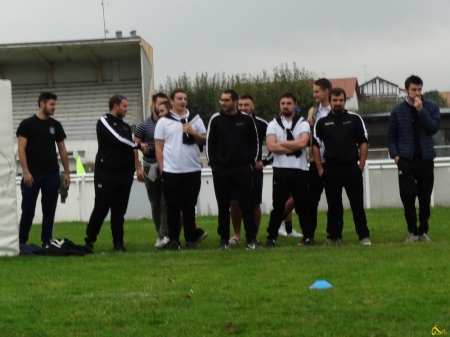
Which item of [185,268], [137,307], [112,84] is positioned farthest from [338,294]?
[112,84]

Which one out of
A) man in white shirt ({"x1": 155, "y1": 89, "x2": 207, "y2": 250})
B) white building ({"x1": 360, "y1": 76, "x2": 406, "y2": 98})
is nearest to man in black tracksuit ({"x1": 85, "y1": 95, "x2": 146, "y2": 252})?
man in white shirt ({"x1": 155, "y1": 89, "x2": 207, "y2": 250})

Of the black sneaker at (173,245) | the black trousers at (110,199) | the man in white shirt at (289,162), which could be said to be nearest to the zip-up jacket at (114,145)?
the black trousers at (110,199)

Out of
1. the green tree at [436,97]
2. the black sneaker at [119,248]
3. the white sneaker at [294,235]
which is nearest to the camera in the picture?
the black sneaker at [119,248]

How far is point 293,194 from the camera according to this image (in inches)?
436

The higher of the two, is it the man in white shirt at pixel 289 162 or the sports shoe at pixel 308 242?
the man in white shirt at pixel 289 162

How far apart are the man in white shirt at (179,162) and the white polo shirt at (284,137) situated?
0.89 m

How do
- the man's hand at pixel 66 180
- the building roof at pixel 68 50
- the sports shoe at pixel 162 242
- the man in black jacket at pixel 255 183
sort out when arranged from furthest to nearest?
the building roof at pixel 68 50, the man in black jacket at pixel 255 183, the sports shoe at pixel 162 242, the man's hand at pixel 66 180

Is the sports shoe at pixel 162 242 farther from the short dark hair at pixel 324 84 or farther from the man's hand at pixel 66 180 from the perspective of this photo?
the short dark hair at pixel 324 84

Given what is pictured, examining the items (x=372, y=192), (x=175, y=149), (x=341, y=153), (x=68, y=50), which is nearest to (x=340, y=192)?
(x=341, y=153)

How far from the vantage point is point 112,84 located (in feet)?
138

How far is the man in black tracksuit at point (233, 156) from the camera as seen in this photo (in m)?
10.7

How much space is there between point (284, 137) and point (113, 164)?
84.9 inches

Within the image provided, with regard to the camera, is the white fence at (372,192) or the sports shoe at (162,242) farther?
the white fence at (372,192)

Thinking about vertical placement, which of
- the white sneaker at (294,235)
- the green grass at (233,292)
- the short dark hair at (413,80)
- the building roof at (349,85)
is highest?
the building roof at (349,85)
